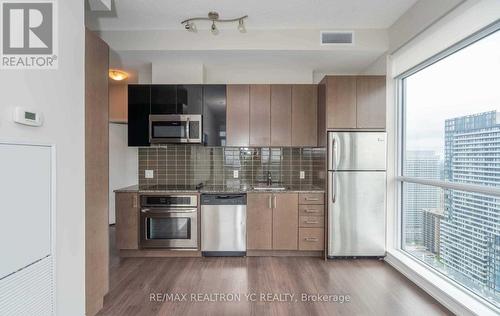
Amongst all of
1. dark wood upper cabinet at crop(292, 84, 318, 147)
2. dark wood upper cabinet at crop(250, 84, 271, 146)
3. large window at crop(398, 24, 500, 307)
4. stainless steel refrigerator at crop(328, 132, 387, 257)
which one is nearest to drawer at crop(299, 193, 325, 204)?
stainless steel refrigerator at crop(328, 132, 387, 257)

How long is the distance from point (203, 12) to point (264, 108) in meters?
1.39

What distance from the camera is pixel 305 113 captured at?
359 cm

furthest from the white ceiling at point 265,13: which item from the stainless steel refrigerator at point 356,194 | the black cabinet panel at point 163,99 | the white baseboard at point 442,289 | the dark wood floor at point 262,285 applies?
the dark wood floor at point 262,285

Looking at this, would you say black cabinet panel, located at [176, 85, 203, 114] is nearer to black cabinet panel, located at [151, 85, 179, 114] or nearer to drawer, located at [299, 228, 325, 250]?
black cabinet panel, located at [151, 85, 179, 114]

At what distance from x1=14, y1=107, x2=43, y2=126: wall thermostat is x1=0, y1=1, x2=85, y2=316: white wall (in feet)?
0.13

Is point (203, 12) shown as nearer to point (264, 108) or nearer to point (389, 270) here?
point (264, 108)

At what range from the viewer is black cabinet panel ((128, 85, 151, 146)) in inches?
139

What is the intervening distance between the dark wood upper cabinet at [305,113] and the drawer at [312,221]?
0.99 meters

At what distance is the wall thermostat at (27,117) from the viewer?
1.30m

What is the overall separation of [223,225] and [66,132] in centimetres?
212

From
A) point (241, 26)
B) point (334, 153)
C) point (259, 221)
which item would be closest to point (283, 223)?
point (259, 221)

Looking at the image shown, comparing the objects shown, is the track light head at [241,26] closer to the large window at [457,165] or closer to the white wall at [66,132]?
the white wall at [66,132]

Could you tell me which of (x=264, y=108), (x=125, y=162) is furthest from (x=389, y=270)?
(x=125, y=162)

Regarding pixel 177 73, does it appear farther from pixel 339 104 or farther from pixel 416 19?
pixel 416 19
